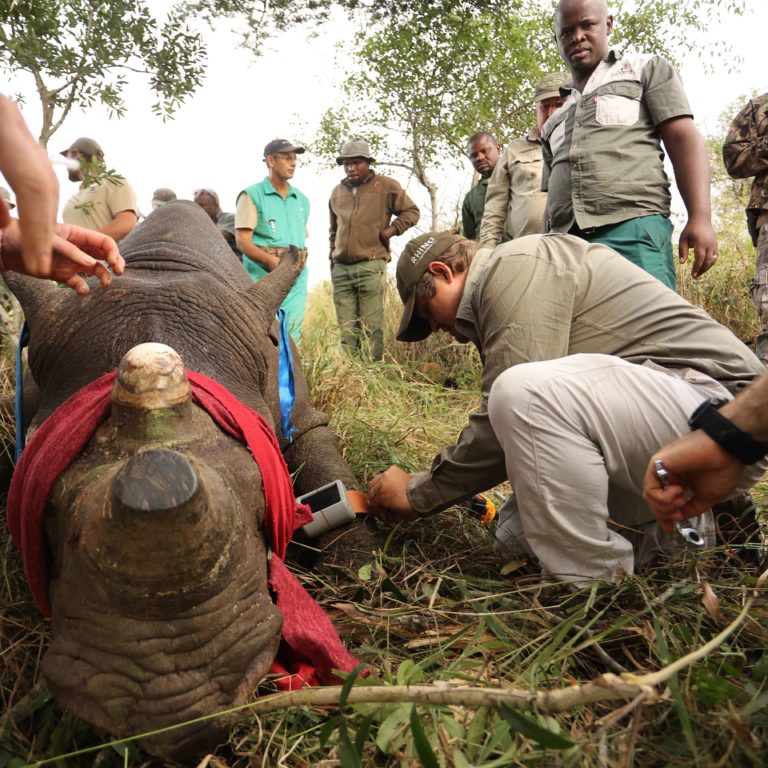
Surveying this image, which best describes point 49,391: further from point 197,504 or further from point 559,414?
point 559,414

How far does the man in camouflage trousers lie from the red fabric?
363 centimetres

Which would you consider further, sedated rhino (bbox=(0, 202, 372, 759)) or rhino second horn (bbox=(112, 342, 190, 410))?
rhino second horn (bbox=(112, 342, 190, 410))

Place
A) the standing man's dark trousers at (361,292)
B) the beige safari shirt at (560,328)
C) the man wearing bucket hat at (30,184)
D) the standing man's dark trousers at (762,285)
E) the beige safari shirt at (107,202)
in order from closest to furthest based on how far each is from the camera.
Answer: the man wearing bucket hat at (30,184) < the beige safari shirt at (560,328) < the standing man's dark trousers at (762,285) < the beige safari shirt at (107,202) < the standing man's dark trousers at (361,292)

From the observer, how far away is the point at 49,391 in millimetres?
2666

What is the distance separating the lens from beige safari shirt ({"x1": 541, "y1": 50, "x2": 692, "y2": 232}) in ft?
13.5

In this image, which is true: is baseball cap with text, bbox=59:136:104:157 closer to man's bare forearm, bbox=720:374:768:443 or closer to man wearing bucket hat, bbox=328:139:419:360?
man wearing bucket hat, bbox=328:139:419:360

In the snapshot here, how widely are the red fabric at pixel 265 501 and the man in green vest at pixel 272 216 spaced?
16.4ft

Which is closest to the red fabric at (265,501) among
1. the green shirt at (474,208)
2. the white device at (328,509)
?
the white device at (328,509)

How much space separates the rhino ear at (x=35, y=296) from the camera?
2.79 meters

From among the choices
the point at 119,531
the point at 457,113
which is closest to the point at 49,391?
the point at 119,531

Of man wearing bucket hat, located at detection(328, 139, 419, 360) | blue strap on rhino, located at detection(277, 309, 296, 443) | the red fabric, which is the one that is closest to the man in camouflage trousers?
blue strap on rhino, located at detection(277, 309, 296, 443)

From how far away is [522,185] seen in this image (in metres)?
6.53

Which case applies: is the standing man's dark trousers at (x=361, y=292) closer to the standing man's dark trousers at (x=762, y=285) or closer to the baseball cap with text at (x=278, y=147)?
the baseball cap with text at (x=278, y=147)

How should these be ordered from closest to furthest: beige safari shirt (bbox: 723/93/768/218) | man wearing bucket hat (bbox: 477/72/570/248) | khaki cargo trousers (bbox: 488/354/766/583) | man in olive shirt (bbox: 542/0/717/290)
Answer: khaki cargo trousers (bbox: 488/354/766/583), man in olive shirt (bbox: 542/0/717/290), beige safari shirt (bbox: 723/93/768/218), man wearing bucket hat (bbox: 477/72/570/248)
